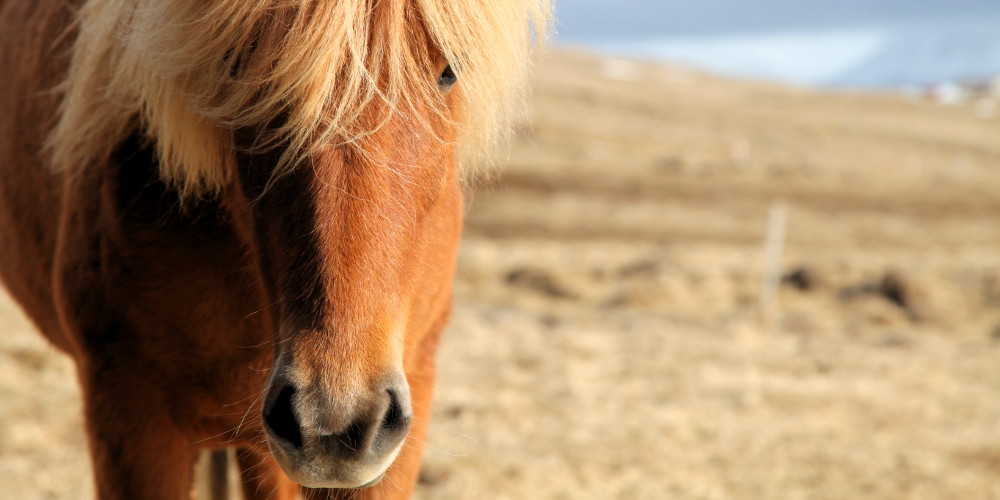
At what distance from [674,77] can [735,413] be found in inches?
2475

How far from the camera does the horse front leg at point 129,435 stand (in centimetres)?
197

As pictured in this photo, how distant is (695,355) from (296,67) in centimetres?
550

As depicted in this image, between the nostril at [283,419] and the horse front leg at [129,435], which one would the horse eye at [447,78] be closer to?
the nostril at [283,419]

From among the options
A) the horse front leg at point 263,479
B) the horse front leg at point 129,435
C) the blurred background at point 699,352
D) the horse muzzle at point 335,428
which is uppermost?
the horse muzzle at point 335,428

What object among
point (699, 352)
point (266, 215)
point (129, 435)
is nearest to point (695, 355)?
point (699, 352)

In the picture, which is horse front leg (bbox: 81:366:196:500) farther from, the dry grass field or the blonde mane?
the dry grass field

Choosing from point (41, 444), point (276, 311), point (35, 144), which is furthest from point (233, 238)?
point (41, 444)

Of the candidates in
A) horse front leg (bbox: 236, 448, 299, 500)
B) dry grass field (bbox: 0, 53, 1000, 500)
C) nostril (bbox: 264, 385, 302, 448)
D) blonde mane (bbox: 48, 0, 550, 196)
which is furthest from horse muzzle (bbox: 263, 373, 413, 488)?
dry grass field (bbox: 0, 53, 1000, 500)

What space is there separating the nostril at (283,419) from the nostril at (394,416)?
0.49 feet

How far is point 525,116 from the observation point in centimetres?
205

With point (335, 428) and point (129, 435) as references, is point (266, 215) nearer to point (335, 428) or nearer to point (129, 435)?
point (335, 428)

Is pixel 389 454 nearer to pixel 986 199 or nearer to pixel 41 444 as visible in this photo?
pixel 41 444

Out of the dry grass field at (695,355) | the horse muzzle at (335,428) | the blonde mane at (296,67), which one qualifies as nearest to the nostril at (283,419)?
the horse muzzle at (335,428)

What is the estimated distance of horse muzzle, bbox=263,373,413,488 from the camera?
140cm
